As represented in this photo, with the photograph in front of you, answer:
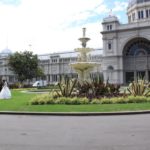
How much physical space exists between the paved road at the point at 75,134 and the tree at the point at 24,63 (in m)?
65.3

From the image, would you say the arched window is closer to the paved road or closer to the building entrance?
the building entrance

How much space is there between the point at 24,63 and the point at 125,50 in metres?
28.0

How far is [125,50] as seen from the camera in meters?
90.3

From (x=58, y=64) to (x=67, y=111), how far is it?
371ft

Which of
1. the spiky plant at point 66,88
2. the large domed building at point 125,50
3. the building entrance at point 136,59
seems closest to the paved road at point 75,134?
the spiky plant at point 66,88

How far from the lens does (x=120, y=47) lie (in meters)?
89.0

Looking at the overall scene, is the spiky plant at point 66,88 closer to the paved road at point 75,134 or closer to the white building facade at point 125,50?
the paved road at point 75,134

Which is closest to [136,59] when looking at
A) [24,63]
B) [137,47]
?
[137,47]

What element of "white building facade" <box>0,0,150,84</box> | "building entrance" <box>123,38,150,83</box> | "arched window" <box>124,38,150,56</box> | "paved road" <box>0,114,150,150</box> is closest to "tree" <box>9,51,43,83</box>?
"white building facade" <box>0,0,150,84</box>

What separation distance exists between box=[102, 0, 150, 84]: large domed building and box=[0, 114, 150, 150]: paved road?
74.6 m

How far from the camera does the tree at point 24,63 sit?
7889 cm

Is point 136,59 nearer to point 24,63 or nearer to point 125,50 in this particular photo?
point 125,50

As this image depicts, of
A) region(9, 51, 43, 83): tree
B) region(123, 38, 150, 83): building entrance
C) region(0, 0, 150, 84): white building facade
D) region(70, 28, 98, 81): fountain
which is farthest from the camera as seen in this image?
region(123, 38, 150, 83): building entrance

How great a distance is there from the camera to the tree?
259 feet
